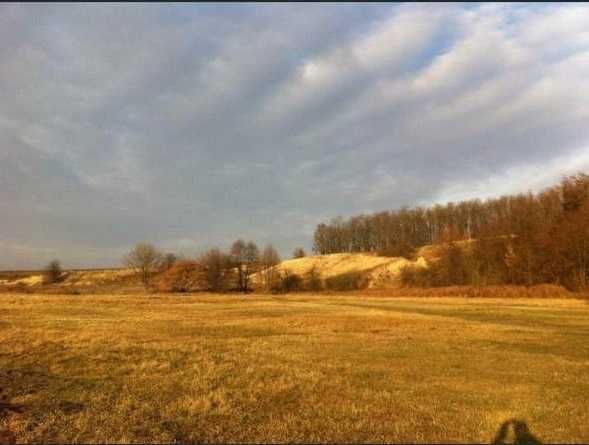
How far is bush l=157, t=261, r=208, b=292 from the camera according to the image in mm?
121875

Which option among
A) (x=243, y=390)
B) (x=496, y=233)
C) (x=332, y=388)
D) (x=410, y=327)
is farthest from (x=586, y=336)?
(x=496, y=233)

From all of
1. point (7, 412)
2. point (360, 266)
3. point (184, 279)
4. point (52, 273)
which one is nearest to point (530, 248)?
point (360, 266)

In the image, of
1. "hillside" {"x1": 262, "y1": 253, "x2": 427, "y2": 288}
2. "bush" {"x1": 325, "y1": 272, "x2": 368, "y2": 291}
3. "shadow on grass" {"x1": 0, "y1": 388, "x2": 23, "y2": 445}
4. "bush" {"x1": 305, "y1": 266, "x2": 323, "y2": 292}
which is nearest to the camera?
"shadow on grass" {"x1": 0, "y1": 388, "x2": 23, "y2": 445}

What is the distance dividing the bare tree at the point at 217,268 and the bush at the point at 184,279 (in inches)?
79.4

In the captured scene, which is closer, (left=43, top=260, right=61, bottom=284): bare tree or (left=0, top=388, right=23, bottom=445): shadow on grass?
(left=0, top=388, right=23, bottom=445): shadow on grass

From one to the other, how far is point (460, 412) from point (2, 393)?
11.9 meters

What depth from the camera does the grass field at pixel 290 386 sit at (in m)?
10.8

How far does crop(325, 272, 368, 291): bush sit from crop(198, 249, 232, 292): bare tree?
2630 cm

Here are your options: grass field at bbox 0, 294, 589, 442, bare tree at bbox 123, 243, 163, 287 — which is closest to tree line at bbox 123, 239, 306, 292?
bare tree at bbox 123, 243, 163, 287

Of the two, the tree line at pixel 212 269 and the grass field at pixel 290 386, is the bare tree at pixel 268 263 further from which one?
the grass field at pixel 290 386

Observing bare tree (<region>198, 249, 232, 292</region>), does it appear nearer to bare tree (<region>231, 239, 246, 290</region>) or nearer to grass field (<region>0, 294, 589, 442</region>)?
bare tree (<region>231, 239, 246, 290</region>)

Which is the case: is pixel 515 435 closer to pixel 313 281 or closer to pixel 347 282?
pixel 347 282

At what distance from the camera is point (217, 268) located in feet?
433

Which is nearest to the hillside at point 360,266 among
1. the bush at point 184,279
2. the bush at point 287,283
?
the bush at point 287,283
